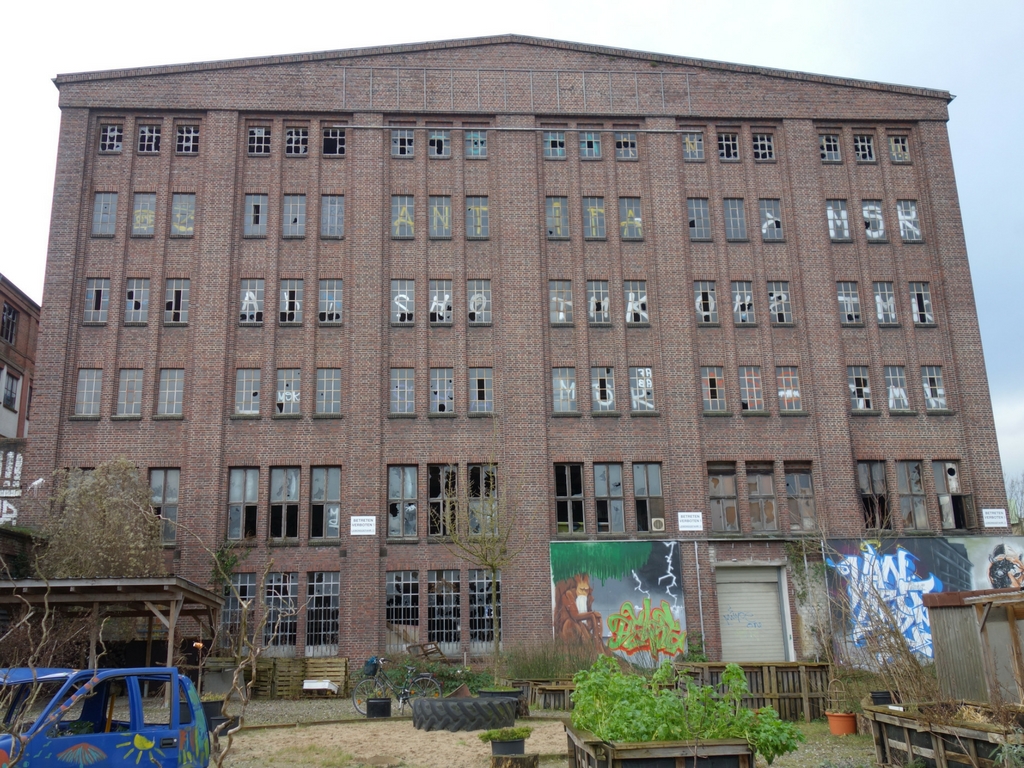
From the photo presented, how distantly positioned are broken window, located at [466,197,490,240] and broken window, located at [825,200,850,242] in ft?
46.4

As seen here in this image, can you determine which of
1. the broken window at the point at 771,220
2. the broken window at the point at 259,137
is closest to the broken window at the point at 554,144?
the broken window at the point at 771,220

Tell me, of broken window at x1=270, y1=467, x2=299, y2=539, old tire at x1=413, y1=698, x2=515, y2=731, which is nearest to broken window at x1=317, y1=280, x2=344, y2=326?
broken window at x1=270, y1=467, x2=299, y2=539

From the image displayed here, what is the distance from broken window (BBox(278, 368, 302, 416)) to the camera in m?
33.9

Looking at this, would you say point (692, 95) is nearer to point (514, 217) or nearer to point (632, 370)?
point (514, 217)

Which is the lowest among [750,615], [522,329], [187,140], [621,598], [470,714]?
[470,714]

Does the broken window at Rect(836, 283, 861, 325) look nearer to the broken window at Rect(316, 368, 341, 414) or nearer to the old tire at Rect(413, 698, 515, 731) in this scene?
the broken window at Rect(316, 368, 341, 414)

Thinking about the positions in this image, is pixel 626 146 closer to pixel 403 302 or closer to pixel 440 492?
pixel 403 302

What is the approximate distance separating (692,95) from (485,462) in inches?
702

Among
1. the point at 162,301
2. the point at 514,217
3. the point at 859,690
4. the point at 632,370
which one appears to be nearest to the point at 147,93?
the point at 162,301

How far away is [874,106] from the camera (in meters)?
38.7

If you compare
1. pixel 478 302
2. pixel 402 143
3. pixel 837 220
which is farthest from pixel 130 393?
pixel 837 220

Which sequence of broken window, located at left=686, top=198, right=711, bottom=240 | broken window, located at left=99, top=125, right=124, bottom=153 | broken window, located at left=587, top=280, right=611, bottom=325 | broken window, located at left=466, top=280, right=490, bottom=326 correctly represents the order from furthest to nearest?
broken window, located at left=686, top=198, right=711, bottom=240 → broken window, located at left=99, top=125, right=124, bottom=153 → broken window, located at left=587, top=280, right=611, bottom=325 → broken window, located at left=466, top=280, right=490, bottom=326

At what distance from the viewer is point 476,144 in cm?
3694

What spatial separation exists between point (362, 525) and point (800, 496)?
656 inches
